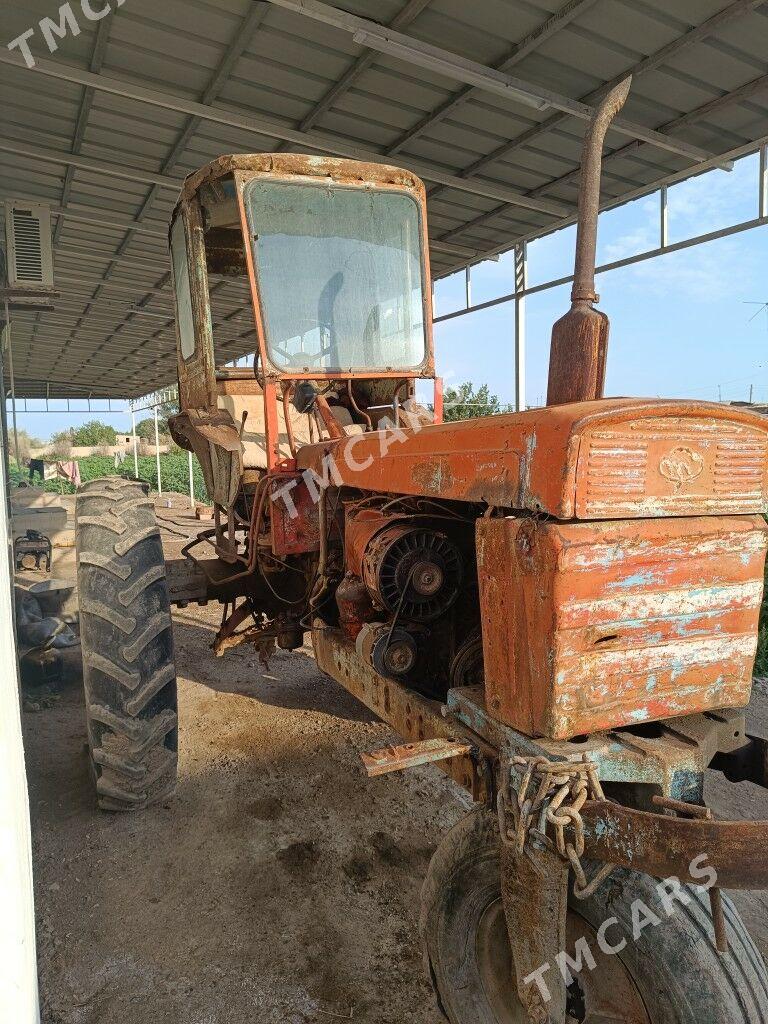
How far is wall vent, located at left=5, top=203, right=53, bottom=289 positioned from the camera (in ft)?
20.0

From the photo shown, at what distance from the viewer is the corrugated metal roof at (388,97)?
175 inches

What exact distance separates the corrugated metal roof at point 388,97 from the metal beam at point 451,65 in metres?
0.10

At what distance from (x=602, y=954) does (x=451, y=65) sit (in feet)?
16.9

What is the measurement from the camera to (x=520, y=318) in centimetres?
887

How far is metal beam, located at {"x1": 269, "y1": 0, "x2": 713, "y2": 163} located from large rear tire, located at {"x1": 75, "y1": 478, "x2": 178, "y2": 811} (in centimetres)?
331

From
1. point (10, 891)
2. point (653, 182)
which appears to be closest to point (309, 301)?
point (10, 891)

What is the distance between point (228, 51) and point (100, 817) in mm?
5001

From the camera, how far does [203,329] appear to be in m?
3.26

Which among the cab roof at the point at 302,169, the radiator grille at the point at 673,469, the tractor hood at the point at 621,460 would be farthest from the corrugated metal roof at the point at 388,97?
the radiator grille at the point at 673,469

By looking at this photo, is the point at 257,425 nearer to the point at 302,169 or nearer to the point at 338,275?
the point at 338,275

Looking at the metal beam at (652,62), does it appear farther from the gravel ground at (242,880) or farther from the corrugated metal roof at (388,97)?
the gravel ground at (242,880)

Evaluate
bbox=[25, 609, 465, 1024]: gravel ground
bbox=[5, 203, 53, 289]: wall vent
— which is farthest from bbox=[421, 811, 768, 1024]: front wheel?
bbox=[5, 203, 53, 289]: wall vent

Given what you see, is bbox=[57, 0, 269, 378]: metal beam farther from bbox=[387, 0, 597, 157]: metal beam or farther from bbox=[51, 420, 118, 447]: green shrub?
bbox=[51, 420, 118, 447]: green shrub

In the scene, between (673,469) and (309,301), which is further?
(309,301)
